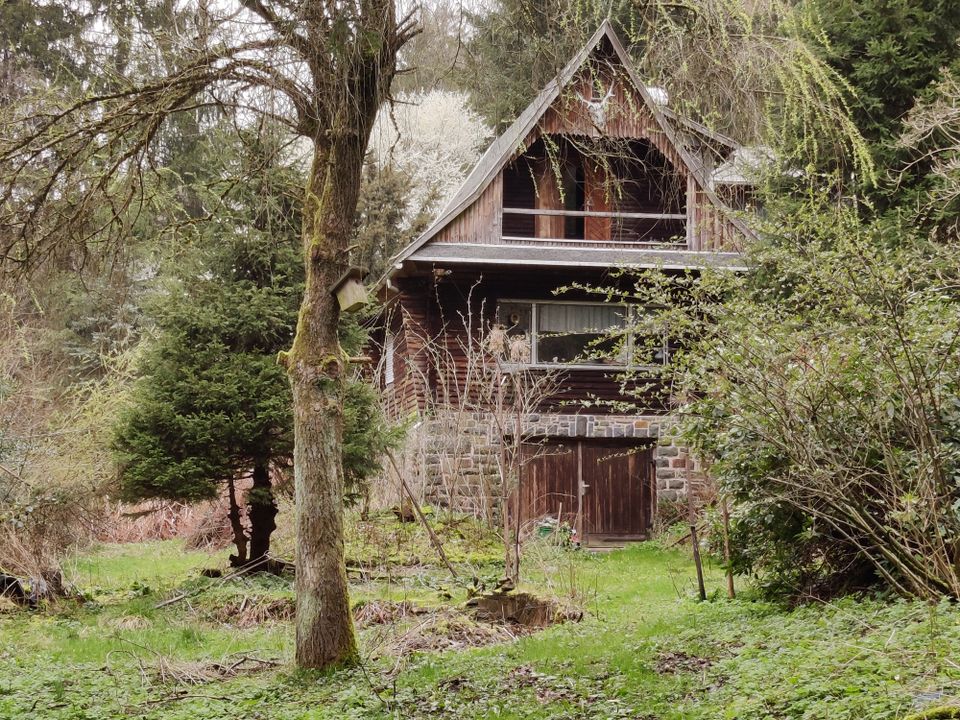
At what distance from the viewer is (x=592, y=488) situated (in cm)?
1838

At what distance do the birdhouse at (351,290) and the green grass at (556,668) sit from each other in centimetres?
253

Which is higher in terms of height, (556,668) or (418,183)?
(418,183)

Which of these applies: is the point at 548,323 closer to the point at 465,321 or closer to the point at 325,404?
the point at 465,321

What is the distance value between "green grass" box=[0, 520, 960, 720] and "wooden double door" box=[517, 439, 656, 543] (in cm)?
743

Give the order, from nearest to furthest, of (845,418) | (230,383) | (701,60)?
(701,60) < (845,418) < (230,383)

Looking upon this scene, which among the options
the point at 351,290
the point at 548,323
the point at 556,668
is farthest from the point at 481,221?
the point at 556,668

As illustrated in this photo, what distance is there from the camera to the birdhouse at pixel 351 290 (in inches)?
286

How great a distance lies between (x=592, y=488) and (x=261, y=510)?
280 inches

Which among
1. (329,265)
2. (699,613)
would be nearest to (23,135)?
(329,265)

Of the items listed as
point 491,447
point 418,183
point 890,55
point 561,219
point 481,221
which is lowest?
point 491,447

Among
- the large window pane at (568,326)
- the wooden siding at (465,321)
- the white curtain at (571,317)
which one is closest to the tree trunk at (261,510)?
the wooden siding at (465,321)

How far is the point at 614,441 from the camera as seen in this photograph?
18.5 meters

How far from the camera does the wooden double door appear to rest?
18.3 metres

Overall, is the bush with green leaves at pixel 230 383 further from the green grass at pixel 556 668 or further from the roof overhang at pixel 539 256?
the roof overhang at pixel 539 256
